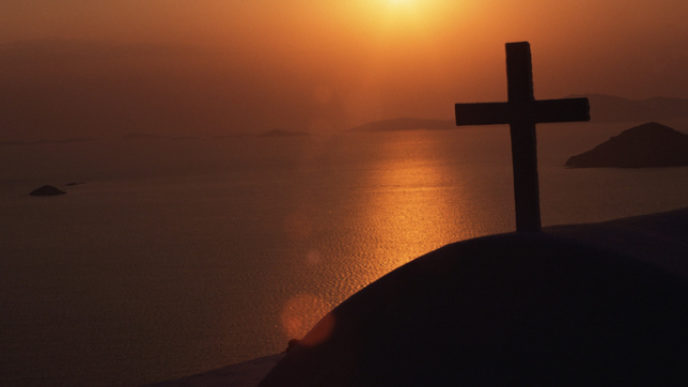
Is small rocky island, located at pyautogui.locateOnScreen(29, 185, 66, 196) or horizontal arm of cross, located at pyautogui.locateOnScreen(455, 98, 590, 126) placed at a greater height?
small rocky island, located at pyautogui.locateOnScreen(29, 185, 66, 196)

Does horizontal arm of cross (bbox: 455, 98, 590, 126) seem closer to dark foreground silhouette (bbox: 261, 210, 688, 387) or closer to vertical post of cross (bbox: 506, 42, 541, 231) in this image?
vertical post of cross (bbox: 506, 42, 541, 231)

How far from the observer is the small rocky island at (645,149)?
317 feet

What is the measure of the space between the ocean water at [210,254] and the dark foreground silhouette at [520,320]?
11984 mm

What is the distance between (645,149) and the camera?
98.9m

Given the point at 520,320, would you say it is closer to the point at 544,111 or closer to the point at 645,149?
the point at 544,111

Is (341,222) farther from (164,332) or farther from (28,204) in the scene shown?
(28,204)

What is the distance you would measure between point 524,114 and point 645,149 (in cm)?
10082

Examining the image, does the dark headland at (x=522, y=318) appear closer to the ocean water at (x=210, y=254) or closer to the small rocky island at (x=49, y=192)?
the ocean water at (x=210, y=254)

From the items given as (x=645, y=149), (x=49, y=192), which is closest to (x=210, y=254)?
(x=49, y=192)

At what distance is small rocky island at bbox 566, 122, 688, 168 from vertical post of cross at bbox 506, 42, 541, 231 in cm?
9833

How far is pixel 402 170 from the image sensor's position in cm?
11675

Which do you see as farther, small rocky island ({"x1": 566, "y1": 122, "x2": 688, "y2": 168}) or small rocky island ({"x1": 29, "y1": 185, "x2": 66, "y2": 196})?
small rocky island ({"x1": 566, "y1": 122, "x2": 688, "y2": 168})

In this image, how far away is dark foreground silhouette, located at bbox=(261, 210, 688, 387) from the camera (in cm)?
478

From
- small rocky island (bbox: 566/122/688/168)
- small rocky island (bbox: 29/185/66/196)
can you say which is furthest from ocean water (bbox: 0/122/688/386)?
small rocky island (bbox: 566/122/688/168)
